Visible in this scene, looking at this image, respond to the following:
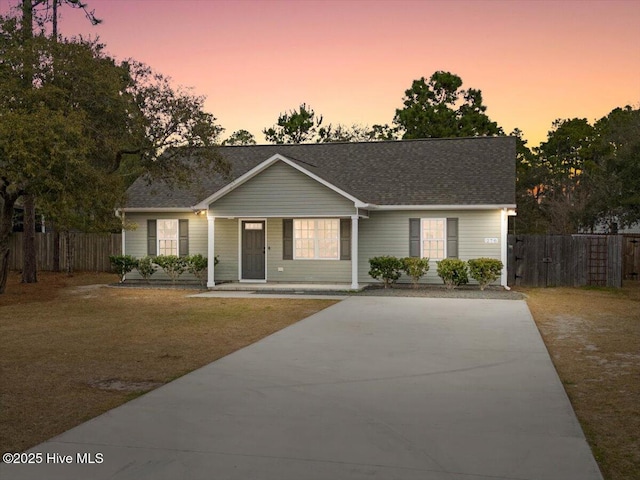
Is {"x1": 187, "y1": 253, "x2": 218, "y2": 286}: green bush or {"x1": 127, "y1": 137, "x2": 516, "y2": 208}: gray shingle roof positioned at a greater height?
{"x1": 127, "y1": 137, "x2": 516, "y2": 208}: gray shingle roof

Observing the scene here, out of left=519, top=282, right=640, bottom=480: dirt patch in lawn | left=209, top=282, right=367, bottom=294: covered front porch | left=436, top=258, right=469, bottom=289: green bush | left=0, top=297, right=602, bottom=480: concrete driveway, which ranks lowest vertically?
left=519, top=282, right=640, bottom=480: dirt patch in lawn

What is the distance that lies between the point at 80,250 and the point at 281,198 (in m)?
13.5

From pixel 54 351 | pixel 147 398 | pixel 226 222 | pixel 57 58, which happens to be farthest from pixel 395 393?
pixel 226 222

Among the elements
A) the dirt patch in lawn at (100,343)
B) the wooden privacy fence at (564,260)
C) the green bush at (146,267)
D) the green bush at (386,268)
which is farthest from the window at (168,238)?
the wooden privacy fence at (564,260)

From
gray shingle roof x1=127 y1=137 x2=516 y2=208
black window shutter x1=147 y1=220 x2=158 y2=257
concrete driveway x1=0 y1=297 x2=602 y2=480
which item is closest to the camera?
concrete driveway x1=0 y1=297 x2=602 y2=480

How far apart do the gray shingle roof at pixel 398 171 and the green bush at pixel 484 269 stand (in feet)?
6.52

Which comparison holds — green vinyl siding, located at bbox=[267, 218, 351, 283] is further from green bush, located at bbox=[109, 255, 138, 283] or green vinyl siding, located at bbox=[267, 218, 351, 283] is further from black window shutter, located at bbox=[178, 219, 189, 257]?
green bush, located at bbox=[109, 255, 138, 283]

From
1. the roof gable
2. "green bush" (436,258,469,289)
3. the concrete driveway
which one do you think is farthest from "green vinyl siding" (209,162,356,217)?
the concrete driveway

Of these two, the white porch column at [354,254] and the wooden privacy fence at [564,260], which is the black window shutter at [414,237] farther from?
the wooden privacy fence at [564,260]

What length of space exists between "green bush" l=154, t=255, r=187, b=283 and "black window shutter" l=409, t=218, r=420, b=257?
305 inches

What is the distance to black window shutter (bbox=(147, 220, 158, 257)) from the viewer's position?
23.8m

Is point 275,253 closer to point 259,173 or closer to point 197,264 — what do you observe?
point 197,264

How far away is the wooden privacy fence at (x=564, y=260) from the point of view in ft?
74.4

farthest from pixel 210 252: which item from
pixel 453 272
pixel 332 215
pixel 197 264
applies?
pixel 453 272
